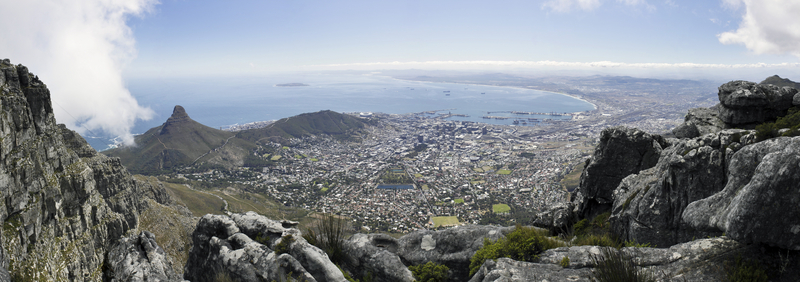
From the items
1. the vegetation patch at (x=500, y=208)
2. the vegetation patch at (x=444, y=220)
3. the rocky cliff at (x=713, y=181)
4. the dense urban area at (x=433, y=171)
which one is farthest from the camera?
the dense urban area at (x=433, y=171)

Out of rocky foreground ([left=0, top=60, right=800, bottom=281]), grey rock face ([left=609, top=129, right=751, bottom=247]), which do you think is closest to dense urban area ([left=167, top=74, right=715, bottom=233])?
rocky foreground ([left=0, top=60, right=800, bottom=281])

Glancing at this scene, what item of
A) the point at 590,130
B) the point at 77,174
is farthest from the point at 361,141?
the point at 77,174

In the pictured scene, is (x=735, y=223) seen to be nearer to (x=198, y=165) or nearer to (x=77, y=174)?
(x=77, y=174)

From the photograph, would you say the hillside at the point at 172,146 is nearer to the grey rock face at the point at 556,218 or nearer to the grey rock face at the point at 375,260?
the grey rock face at the point at 375,260

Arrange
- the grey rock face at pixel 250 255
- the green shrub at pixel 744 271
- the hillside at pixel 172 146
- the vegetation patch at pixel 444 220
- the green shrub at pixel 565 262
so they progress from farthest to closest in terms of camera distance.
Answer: the hillside at pixel 172 146 < the vegetation patch at pixel 444 220 < the grey rock face at pixel 250 255 < the green shrub at pixel 565 262 < the green shrub at pixel 744 271

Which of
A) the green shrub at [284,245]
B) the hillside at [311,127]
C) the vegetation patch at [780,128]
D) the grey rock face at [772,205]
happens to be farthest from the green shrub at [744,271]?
the hillside at [311,127]

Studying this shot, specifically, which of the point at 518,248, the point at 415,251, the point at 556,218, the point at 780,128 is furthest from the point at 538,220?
the point at 780,128

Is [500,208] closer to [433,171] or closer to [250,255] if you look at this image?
[433,171]

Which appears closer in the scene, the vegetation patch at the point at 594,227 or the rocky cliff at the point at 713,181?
the rocky cliff at the point at 713,181
